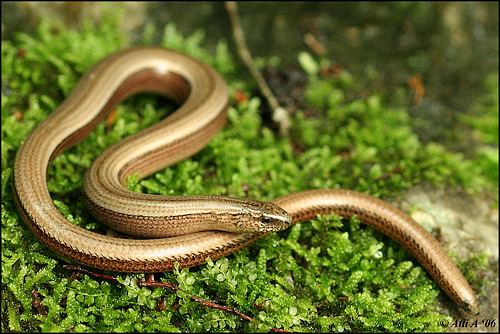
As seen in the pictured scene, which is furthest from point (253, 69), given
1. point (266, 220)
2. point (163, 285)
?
point (163, 285)

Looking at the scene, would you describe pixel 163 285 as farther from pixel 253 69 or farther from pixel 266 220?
pixel 253 69

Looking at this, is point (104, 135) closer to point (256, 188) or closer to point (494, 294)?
point (256, 188)

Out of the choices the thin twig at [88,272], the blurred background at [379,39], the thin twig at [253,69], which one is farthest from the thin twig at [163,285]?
the blurred background at [379,39]

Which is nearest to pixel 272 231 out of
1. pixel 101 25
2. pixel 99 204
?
pixel 99 204

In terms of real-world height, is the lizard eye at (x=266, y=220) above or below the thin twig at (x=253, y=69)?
below

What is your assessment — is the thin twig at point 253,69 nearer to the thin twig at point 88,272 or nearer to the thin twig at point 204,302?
the thin twig at point 204,302

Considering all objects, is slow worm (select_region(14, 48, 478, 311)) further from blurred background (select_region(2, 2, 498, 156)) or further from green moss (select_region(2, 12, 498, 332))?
blurred background (select_region(2, 2, 498, 156))

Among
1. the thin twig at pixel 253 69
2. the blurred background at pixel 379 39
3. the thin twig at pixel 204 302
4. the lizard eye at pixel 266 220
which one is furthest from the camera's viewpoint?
the blurred background at pixel 379 39
